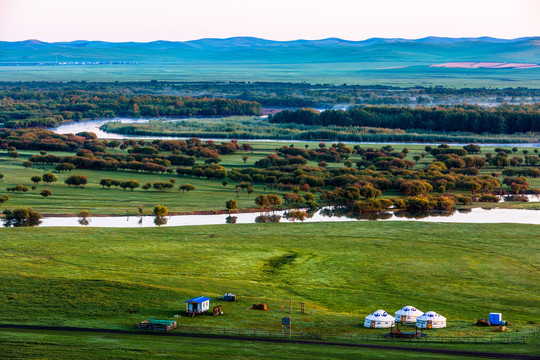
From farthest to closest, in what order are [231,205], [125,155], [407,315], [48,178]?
[125,155] < [48,178] < [231,205] < [407,315]

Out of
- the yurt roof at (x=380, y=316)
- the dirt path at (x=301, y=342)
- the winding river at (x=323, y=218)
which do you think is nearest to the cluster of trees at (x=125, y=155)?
the winding river at (x=323, y=218)

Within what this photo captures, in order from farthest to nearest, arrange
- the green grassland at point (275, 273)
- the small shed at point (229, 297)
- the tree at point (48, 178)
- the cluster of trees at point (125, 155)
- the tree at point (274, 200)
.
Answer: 1. the cluster of trees at point (125, 155)
2. the tree at point (48, 178)
3. the tree at point (274, 200)
4. the small shed at point (229, 297)
5. the green grassland at point (275, 273)

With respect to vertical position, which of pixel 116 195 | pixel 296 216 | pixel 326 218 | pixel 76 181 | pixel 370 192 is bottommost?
pixel 326 218

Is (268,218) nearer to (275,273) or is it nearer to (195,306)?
(275,273)

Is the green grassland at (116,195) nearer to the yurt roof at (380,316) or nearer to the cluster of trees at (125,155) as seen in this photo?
the cluster of trees at (125,155)

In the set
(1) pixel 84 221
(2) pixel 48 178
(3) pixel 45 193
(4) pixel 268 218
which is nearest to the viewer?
(1) pixel 84 221

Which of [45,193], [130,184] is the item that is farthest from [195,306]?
[130,184]

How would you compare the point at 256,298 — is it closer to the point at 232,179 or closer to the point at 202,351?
the point at 202,351

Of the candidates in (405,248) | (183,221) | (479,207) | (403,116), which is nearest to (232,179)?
(183,221)
